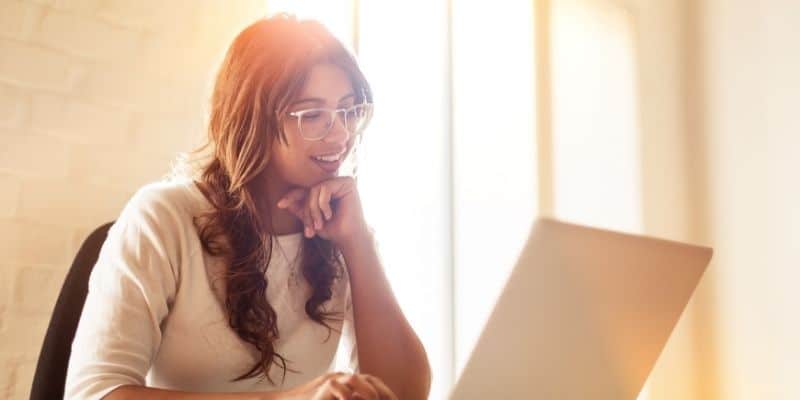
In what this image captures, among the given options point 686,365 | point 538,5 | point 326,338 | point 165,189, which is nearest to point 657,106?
point 538,5

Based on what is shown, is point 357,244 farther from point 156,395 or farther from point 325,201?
point 156,395

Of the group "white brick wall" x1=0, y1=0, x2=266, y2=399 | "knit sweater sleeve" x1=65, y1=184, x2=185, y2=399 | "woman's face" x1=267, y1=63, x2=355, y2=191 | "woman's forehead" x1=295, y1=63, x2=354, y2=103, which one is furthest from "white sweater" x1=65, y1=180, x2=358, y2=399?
"white brick wall" x1=0, y1=0, x2=266, y2=399

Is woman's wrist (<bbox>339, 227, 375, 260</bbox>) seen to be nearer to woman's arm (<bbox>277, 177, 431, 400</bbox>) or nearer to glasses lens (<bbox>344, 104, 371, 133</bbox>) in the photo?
woman's arm (<bbox>277, 177, 431, 400</bbox>)

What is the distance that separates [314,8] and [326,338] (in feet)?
3.31

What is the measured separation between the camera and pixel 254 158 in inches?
46.3

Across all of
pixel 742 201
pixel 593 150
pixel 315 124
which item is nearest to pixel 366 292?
pixel 315 124

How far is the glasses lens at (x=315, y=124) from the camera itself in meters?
1.18

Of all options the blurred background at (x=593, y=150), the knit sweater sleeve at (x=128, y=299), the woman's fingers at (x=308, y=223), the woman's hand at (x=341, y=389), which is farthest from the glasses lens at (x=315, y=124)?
the blurred background at (x=593, y=150)

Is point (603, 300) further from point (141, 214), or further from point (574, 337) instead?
point (141, 214)

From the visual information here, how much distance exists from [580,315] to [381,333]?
0.44 meters

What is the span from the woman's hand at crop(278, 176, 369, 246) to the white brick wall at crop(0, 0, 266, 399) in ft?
0.94

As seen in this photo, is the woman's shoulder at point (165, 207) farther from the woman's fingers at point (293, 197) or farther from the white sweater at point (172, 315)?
the woman's fingers at point (293, 197)

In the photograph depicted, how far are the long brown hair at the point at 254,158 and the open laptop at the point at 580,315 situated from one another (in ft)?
1.34

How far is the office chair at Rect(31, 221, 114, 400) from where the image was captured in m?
1.04
